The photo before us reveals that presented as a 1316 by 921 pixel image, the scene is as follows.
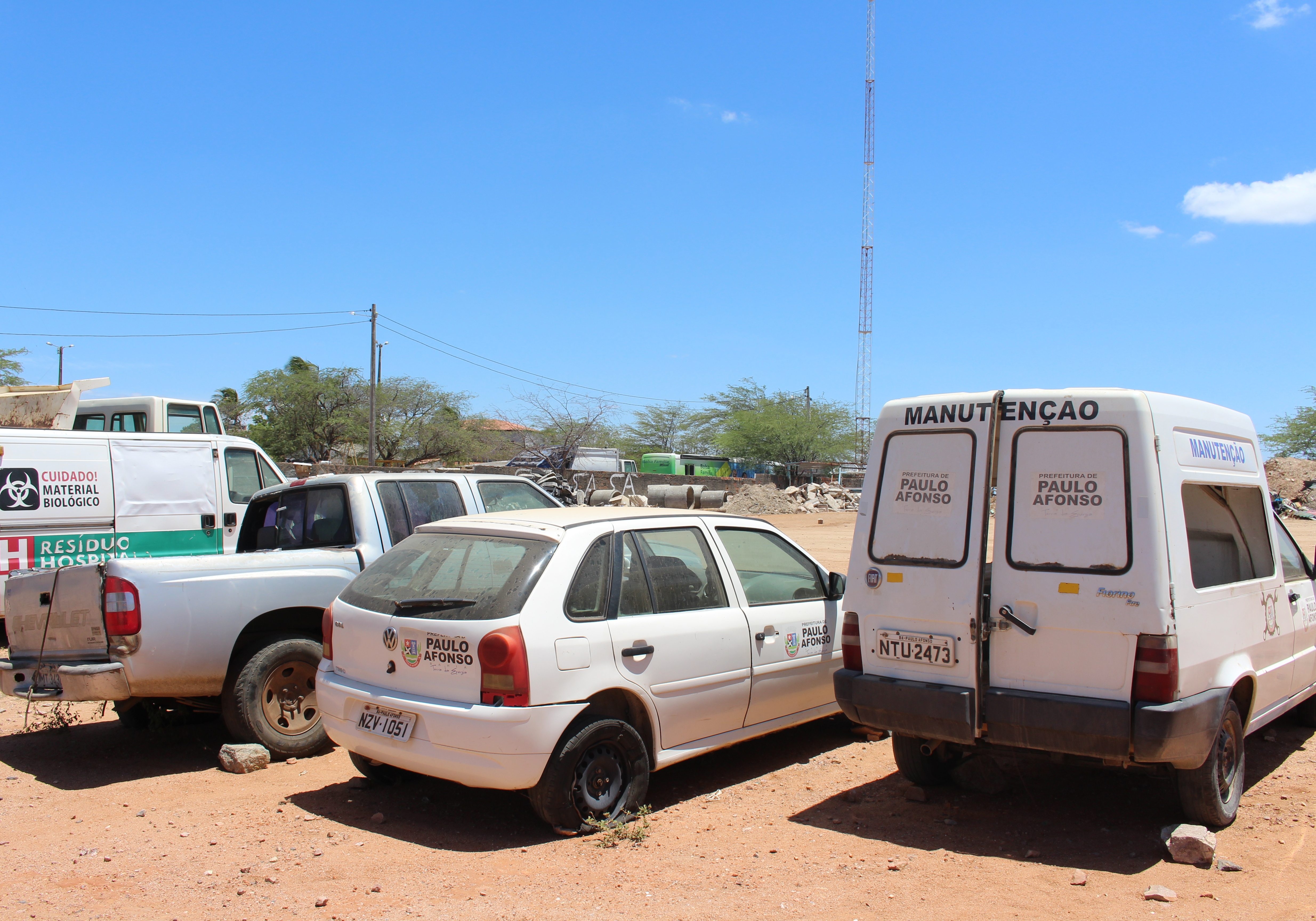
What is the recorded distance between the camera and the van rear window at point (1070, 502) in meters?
4.36

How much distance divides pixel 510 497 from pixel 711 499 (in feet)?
94.3

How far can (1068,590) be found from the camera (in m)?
4.44

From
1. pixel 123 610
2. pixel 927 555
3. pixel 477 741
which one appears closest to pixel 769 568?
pixel 927 555

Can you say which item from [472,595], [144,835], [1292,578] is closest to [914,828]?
[472,595]

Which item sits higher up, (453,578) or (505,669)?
(453,578)

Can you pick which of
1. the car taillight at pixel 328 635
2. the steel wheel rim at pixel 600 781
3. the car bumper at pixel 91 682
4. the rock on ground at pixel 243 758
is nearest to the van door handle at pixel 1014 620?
the steel wheel rim at pixel 600 781

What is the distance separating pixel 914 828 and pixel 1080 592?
151cm

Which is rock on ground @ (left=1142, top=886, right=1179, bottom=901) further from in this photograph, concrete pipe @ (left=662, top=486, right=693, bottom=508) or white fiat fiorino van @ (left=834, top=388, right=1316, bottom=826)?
concrete pipe @ (left=662, top=486, right=693, bottom=508)

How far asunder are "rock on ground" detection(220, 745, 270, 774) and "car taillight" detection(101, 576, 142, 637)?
94cm

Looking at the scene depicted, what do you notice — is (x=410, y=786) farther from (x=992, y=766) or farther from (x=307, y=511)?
(x=992, y=766)

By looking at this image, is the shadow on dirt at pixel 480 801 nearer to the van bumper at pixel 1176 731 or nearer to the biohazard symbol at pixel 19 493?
the van bumper at pixel 1176 731

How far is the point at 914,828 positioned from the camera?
4.87 meters

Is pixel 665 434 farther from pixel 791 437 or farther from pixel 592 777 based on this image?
pixel 592 777

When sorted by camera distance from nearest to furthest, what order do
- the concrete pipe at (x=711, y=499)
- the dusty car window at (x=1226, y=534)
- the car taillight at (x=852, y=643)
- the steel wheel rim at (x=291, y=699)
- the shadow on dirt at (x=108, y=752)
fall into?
the dusty car window at (x=1226, y=534) < the car taillight at (x=852, y=643) < the shadow on dirt at (x=108, y=752) < the steel wheel rim at (x=291, y=699) < the concrete pipe at (x=711, y=499)
